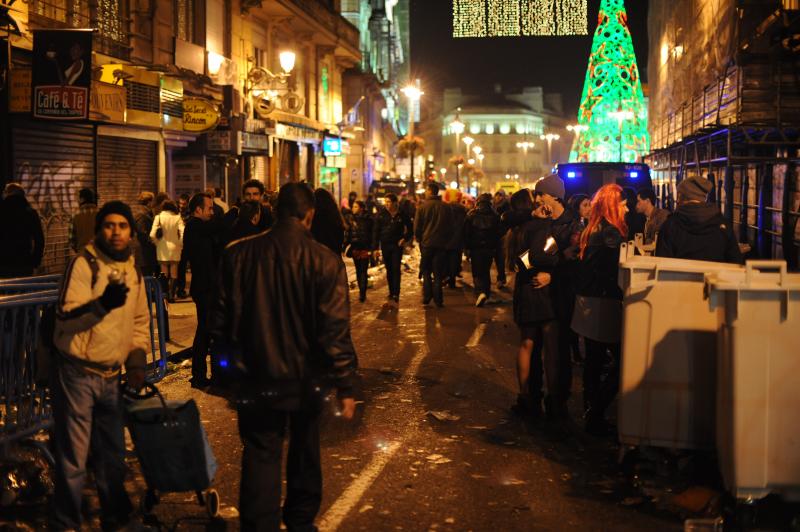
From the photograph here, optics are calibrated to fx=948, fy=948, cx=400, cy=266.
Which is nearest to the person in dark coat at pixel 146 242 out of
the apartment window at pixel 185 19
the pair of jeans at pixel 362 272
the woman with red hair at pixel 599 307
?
the pair of jeans at pixel 362 272

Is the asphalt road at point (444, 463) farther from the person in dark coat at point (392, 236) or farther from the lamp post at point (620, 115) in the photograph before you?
the lamp post at point (620, 115)

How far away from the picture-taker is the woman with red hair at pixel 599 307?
285 inches

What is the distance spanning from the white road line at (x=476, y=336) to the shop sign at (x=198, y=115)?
1044 centimetres

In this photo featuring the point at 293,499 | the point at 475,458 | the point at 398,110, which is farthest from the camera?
the point at 398,110

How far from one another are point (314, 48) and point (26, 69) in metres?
Answer: 23.1

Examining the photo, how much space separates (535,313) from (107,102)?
11.0 meters

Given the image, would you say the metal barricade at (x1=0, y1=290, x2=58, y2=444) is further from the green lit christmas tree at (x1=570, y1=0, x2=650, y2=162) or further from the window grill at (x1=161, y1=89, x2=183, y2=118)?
the green lit christmas tree at (x1=570, y1=0, x2=650, y2=162)

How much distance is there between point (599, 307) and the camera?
286 inches

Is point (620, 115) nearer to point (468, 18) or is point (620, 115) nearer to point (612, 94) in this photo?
point (612, 94)

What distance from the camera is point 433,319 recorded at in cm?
1412

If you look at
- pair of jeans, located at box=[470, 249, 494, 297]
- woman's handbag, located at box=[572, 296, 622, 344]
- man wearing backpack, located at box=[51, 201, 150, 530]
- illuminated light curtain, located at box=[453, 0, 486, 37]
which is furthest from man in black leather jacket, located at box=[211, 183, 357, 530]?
illuminated light curtain, located at box=[453, 0, 486, 37]

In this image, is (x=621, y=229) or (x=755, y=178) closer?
(x=621, y=229)

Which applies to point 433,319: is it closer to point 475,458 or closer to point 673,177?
point 475,458

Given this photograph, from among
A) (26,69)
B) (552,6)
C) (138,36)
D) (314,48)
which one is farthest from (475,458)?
(314,48)
